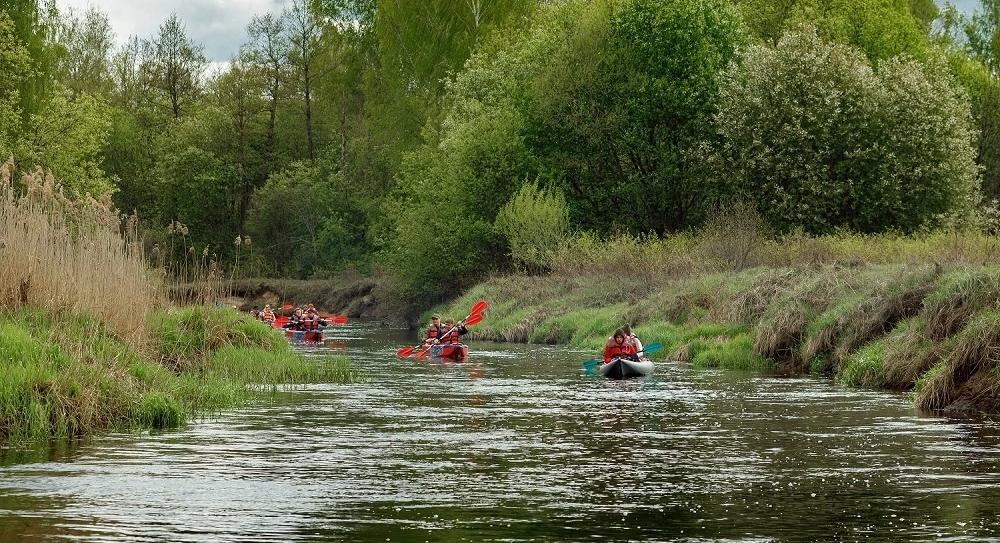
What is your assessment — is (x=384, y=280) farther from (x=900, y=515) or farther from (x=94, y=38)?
(x=900, y=515)

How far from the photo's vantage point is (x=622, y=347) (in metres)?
28.2

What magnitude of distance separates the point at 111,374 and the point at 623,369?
12532mm

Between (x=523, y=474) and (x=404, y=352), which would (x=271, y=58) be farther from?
(x=523, y=474)

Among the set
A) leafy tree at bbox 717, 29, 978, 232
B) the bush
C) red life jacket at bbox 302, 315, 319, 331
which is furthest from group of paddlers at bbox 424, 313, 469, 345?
leafy tree at bbox 717, 29, 978, 232

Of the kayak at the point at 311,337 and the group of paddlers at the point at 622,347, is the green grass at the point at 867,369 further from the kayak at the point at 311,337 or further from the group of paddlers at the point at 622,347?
the kayak at the point at 311,337

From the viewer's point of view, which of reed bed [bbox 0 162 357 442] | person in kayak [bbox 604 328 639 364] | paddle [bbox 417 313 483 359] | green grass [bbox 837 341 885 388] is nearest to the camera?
reed bed [bbox 0 162 357 442]

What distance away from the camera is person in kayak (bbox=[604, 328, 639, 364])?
27828mm

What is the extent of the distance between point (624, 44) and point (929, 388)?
3330cm

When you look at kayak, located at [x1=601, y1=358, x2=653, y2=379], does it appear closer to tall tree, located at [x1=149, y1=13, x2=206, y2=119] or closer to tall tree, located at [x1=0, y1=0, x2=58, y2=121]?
tall tree, located at [x1=0, y1=0, x2=58, y2=121]

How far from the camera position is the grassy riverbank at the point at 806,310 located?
21.8 metres

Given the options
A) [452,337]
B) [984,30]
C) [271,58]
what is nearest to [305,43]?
[271,58]

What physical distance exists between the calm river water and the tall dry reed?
200 cm

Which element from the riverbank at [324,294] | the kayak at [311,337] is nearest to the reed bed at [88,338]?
the kayak at [311,337]

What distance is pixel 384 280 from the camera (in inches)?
2530
